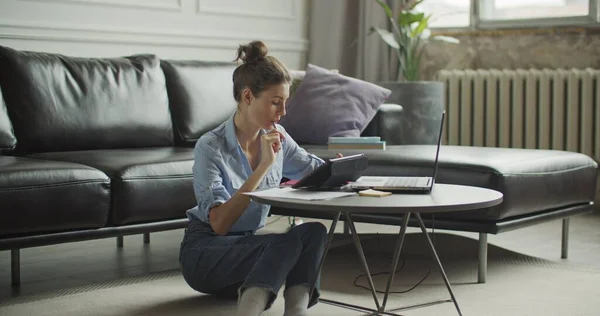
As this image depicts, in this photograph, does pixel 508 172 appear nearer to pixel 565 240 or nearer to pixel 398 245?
pixel 565 240

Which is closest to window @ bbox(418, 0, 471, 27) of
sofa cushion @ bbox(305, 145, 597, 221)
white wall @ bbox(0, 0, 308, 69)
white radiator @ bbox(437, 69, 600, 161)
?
white radiator @ bbox(437, 69, 600, 161)

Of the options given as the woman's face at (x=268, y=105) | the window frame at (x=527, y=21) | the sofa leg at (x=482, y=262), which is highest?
the window frame at (x=527, y=21)

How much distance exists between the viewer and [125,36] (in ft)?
14.5

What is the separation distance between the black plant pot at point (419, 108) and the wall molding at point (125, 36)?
3.10 feet

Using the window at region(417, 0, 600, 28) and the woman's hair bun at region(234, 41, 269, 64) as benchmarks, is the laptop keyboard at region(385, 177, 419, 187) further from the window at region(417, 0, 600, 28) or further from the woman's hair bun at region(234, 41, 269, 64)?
the window at region(417, 0, 600, 28)

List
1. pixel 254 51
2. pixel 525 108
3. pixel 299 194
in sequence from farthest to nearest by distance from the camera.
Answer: pixel 525 108
pixel 254 51
pixel 299 194

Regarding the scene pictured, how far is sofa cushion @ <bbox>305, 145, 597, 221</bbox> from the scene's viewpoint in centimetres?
288

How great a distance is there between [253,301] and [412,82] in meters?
2.71

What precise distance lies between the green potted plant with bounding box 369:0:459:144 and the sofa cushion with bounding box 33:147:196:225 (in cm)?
135

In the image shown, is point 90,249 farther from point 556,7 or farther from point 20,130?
point 556,7

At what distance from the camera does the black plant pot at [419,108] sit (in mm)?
4477

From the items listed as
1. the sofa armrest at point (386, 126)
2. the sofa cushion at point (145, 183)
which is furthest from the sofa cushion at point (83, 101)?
the sofa armrest at point (386, 126)

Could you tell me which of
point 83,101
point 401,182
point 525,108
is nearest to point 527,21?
point 525,108

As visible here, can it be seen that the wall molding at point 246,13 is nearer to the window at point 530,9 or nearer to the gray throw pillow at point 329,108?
the gray throw pillow at point 329,108
